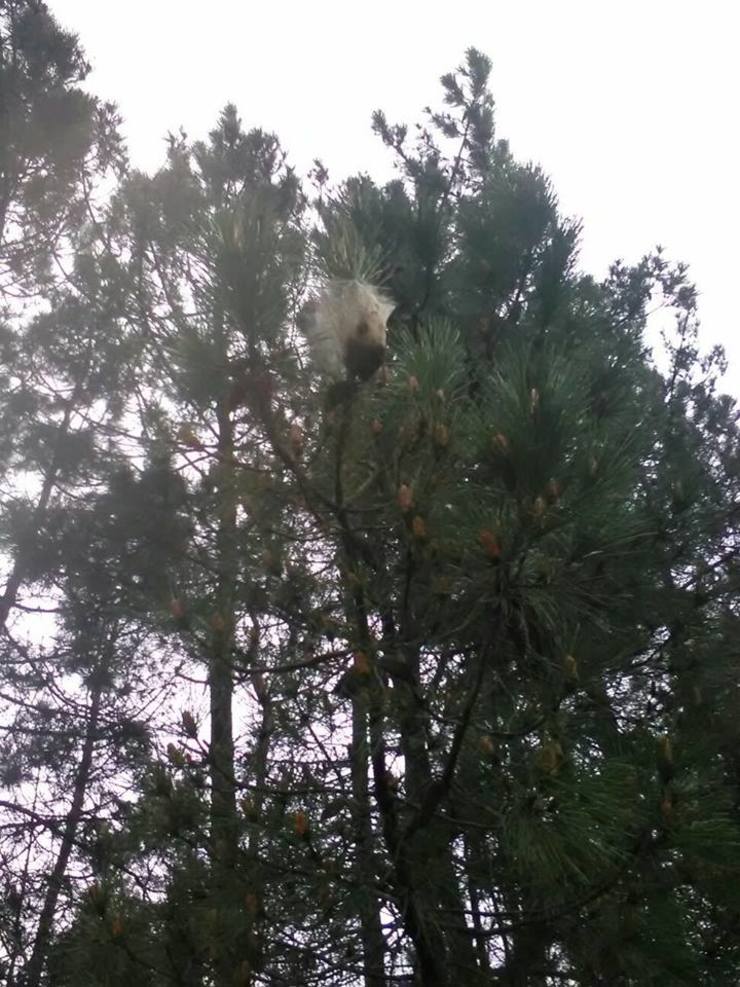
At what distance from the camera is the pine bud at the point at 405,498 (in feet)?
10.0

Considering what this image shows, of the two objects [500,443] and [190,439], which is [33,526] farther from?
[500,443]

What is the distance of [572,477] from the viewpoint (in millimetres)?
3123

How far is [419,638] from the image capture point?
3.61 metres

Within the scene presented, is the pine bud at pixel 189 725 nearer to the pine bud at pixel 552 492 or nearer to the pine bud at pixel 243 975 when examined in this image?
the pine bud at pixel 243 975

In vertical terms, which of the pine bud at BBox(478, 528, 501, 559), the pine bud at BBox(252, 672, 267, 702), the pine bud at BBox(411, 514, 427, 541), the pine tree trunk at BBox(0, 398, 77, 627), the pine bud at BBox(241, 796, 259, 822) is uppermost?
the pine tree trunk at BBox(0, 398, 77, 627)

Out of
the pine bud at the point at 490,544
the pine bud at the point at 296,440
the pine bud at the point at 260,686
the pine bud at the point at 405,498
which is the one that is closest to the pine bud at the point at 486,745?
the pine bud at the point at 490,544

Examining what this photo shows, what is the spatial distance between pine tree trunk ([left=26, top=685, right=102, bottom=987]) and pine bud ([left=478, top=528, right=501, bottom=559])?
12.3 ft

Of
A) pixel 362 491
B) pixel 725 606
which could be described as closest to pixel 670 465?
pixel 725 606

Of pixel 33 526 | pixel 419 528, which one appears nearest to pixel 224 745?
pixel 419 528

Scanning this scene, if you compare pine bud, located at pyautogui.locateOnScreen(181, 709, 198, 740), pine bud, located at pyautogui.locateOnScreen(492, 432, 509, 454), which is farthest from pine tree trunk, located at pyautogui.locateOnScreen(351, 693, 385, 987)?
pine bud, located at pyautogui.locateOnScreen(492, 432, 509, 454)

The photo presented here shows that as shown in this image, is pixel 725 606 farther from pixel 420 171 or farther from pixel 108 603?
pixel 420 171

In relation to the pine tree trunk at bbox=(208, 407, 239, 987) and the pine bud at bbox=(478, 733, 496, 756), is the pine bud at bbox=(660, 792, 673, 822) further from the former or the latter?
the pine tree trunk at bbox=(208, 407, 239, 987)

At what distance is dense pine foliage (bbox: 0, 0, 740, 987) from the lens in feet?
10.3

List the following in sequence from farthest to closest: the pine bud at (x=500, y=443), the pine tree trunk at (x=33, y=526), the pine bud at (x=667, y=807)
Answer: the pine tree trunk at (x=33, y=526)
the pine bud at (x=500, y=443)
the pine bud at (x=667, y=807)
